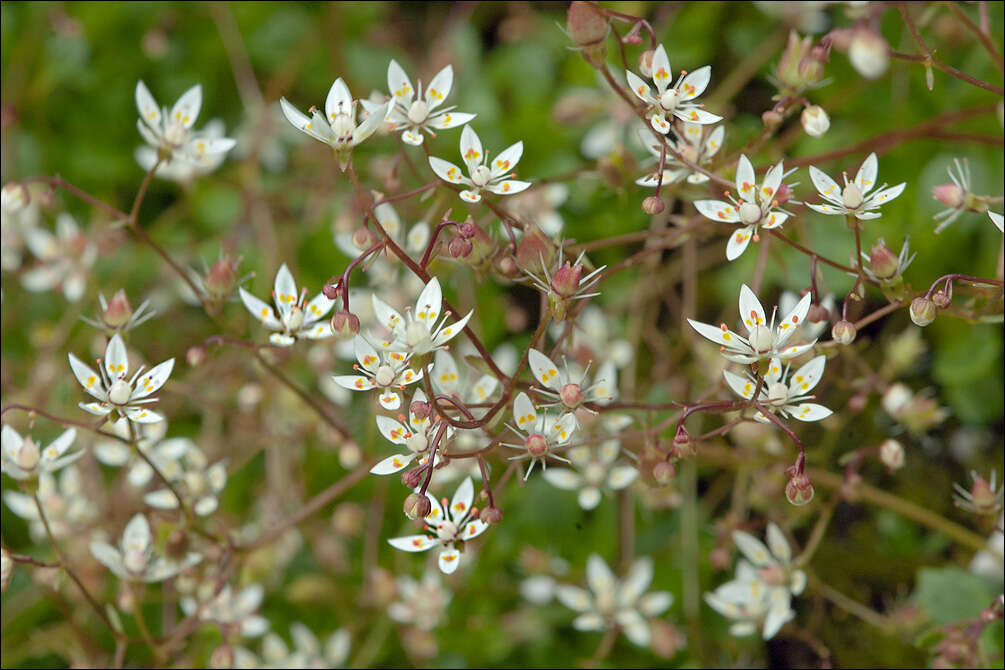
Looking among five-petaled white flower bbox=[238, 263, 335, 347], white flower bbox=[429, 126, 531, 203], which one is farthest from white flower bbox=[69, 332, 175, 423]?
white flower bbox=[429, 126, 531, 203]

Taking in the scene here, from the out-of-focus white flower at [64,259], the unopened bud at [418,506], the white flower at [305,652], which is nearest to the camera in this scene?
the unopened bud at [418,506]

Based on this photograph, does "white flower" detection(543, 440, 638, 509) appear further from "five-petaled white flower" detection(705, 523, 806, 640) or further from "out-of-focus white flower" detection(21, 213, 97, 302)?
"out-of-focus white flower" detection(21, 213, 97, 302)

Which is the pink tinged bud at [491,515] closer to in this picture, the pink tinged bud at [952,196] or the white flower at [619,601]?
the white flower at [619,601]

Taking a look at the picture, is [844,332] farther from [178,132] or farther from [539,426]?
[178,132]

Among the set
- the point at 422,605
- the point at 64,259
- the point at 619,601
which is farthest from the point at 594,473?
the point at 64,259

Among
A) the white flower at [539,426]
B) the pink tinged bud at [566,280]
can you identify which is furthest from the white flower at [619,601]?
the pink tinged bud at [566,280]

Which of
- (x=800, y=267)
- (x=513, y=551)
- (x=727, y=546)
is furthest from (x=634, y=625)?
(x=800, y=267)
